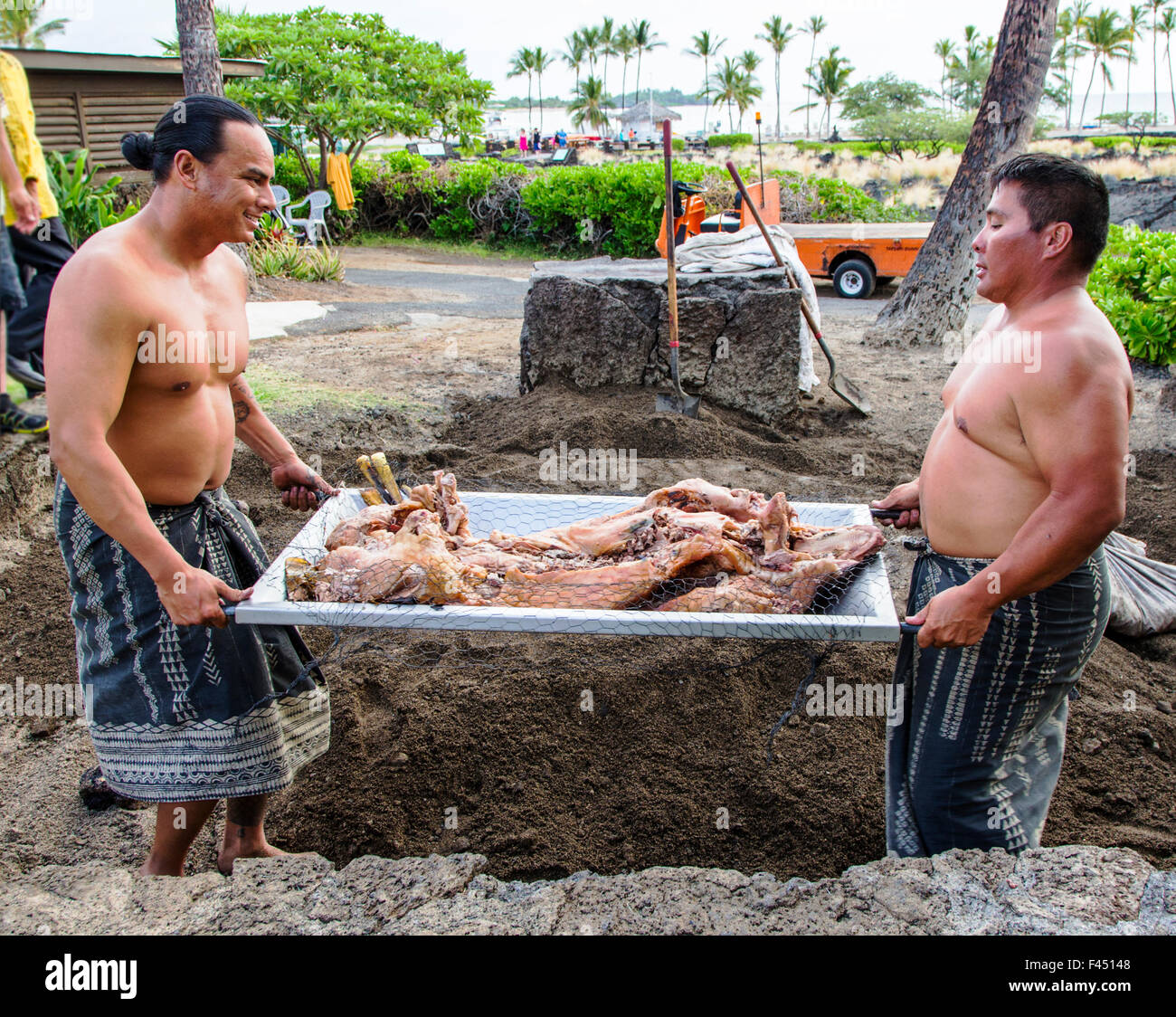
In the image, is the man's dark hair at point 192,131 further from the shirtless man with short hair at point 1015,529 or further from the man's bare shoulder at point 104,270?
the shirtless man with short hair at point 1015,529

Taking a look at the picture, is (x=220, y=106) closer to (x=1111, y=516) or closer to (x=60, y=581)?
(x=1111, y=516)

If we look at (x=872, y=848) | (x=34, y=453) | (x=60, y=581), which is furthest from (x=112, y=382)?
(x=34, y=453)

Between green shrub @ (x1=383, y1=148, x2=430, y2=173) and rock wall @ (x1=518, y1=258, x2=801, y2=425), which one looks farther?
green shrub @ (x1=383, y1=148, x2=430, y2=173)

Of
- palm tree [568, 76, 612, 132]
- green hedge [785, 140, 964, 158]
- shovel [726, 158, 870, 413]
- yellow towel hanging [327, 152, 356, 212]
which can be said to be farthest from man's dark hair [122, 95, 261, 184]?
palm tree [568, 76, 612, 132]

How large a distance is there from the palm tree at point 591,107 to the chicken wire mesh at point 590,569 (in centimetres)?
7426

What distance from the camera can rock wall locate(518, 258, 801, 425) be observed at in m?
6.99

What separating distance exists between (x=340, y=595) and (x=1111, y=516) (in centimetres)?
200

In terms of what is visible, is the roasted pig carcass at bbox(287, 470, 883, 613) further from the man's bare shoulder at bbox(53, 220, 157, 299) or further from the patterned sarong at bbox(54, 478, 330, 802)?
the man's bare shoulder at bbox(53, 220, 157, 299)

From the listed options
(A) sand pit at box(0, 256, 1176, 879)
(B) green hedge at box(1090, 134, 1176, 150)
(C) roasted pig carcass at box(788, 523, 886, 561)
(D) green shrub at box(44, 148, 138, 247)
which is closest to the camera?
(C) roasted pig carcass at box(788, 523, 886, 561)

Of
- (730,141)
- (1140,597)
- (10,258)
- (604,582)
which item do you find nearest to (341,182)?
(10,258)

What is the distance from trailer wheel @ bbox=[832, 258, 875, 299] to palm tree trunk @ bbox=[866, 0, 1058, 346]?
4.21 metres

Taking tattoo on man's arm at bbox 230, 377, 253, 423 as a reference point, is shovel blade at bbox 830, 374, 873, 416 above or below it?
below

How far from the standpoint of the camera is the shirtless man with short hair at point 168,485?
214cm

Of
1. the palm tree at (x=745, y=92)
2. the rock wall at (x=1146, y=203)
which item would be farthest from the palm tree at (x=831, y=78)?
the rock wall at (x=1146, y=203)
